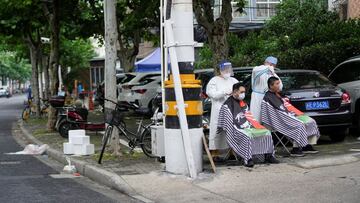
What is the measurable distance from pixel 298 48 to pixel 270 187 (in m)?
10.9

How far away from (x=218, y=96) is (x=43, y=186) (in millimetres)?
3070

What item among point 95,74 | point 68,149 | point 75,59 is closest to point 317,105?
point 68,149

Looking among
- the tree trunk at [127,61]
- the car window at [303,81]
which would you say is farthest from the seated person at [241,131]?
the tree trunk at [127,61]

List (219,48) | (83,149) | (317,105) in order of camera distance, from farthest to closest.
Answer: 1. (219,48)
2. (83,149)
3. (317,105)

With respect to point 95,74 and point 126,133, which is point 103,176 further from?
point 95,74

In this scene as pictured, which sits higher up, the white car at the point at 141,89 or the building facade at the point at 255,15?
the building facade at the point at 255,15

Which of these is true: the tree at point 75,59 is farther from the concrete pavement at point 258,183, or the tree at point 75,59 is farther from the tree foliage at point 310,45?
the concrete pavement at point 258,183

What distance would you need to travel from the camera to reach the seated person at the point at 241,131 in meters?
8.80

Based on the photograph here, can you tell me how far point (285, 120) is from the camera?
31.3 ft

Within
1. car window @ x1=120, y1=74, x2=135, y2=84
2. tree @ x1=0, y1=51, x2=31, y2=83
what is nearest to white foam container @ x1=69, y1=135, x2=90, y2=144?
car window @ x1=120, y1=74, x2=135, y2=84

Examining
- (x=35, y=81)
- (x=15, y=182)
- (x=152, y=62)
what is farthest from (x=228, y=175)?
(x=152, y=62)

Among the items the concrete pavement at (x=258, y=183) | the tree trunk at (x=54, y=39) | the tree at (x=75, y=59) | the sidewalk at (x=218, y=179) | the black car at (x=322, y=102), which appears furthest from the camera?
the tree at (x=75, y=59)

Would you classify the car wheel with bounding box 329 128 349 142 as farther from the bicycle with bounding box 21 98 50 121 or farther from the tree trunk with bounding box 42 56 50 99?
the bicycle with bounding box 21 98 50 121

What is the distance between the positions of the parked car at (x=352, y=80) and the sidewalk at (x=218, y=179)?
2284 millimetres
